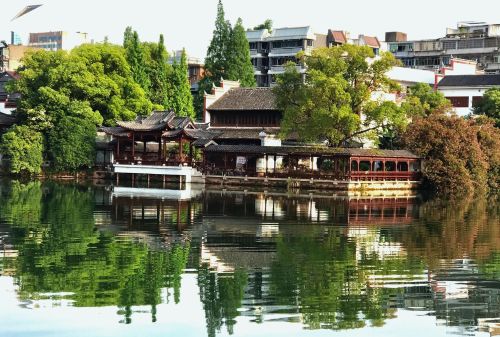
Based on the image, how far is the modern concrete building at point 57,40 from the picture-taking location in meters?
115

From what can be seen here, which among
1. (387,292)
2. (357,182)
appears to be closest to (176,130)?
(357,182)

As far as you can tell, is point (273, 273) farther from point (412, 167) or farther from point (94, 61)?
point (94, 61)

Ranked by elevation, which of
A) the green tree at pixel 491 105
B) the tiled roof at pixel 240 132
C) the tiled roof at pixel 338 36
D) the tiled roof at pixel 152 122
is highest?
the tiled roof at pixel 338 36

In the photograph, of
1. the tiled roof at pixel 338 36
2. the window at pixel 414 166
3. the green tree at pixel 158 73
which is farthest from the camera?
the tiled roof at pixel 338 36

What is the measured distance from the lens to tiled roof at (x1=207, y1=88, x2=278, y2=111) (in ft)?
218

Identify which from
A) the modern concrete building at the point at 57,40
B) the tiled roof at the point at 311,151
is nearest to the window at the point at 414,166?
the tiled roof at the point at 311,151

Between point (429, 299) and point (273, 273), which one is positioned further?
point (273, 273)

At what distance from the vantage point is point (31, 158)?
6178cm

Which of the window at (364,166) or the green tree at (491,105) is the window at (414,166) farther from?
the green tree at (491,105)

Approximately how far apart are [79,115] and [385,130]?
19919 mm

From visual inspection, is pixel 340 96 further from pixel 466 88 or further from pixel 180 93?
pixel 466 88

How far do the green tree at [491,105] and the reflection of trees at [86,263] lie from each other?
4164 cm

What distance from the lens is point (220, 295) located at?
1919cm

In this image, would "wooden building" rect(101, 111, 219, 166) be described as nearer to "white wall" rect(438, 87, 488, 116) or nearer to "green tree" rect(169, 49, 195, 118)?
"green tree" rect(169, 49, 195, 118)
